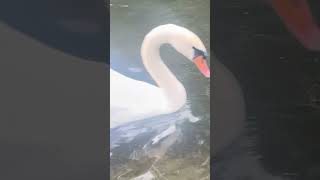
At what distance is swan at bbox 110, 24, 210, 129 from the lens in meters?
2.03

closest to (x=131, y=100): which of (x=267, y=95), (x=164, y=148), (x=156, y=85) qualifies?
(x=156, y=85)

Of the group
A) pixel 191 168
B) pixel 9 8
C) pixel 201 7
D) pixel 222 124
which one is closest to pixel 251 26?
pixel 201 7

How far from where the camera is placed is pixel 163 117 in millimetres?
2055

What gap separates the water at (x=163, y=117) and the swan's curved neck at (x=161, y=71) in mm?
24

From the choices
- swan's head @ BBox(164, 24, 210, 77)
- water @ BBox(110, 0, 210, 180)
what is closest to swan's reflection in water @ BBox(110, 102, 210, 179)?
water @ BBox(110, 0, 210, 180)

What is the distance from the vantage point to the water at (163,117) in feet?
6.61

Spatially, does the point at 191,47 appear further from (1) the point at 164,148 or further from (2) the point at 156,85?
(1) the point at 164,148

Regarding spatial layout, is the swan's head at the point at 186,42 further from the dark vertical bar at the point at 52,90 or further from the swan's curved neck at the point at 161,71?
the dark vertical bar at the point at 52,90

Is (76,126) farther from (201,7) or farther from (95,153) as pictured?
(201,7)

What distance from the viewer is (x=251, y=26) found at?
2062 mm

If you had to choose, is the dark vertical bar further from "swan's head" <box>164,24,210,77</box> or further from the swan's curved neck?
"swan's head" <box>164,24,210,77</box>

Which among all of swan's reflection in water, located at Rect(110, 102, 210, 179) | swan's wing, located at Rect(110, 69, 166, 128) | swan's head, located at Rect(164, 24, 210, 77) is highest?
swan's head, located at Rect(164, 24, 210, 77)

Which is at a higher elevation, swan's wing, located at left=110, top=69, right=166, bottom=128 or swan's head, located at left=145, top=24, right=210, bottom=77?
swan's head, located at left=145, top=24, right=210, bottom=77

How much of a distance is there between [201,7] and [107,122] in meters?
0.68
